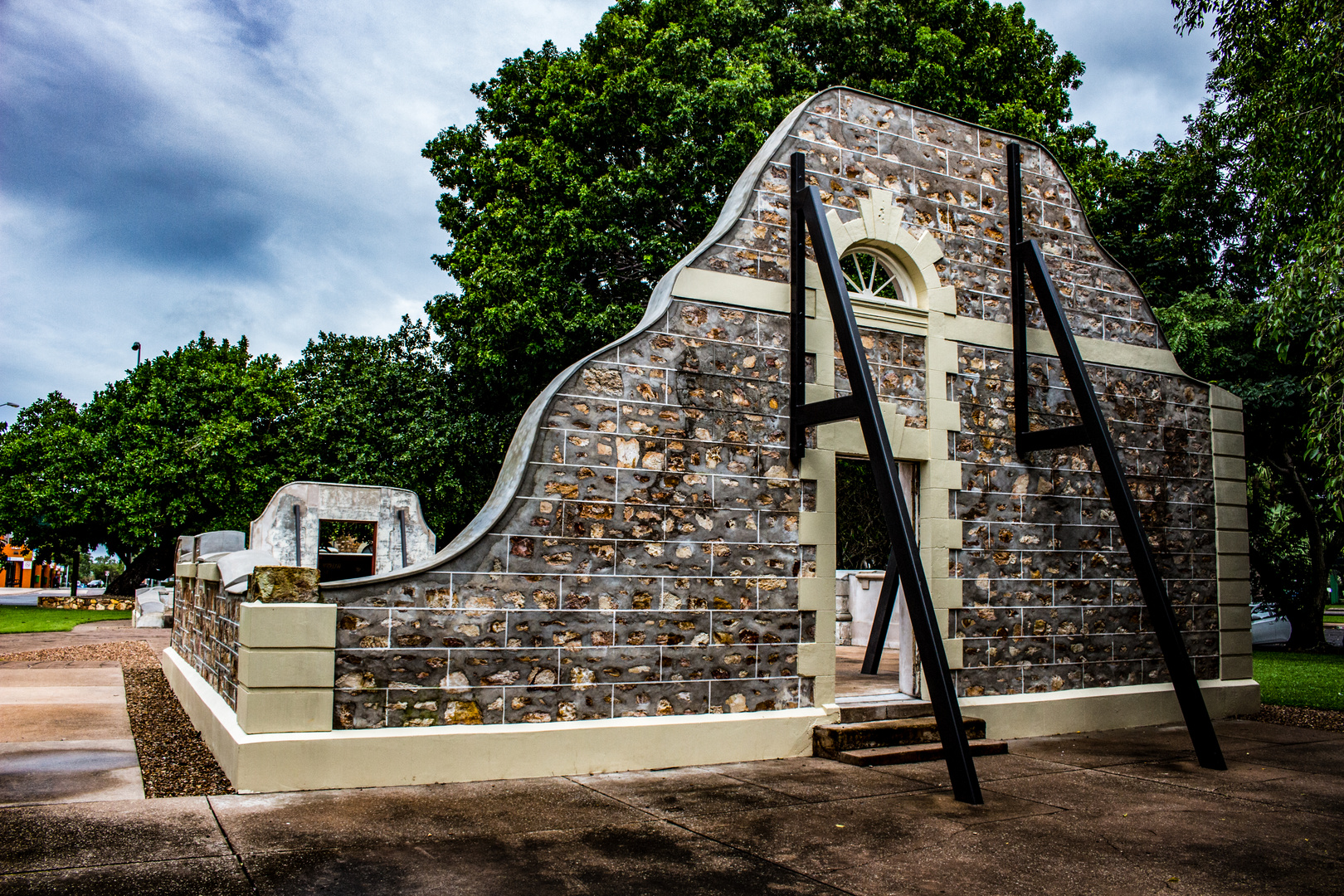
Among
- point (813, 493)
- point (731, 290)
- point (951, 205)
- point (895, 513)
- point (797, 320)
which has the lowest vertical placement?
point (895, 513)

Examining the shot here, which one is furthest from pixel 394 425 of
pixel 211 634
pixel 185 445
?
pixel 211 634

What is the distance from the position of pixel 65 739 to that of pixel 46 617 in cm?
1868

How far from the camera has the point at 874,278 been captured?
8.18m

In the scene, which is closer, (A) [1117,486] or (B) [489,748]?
(B) [489,748]

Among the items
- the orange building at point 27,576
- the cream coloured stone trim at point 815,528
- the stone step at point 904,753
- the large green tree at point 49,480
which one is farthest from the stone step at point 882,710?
the orange building at point 27,576

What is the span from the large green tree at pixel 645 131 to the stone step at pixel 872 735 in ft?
31.1

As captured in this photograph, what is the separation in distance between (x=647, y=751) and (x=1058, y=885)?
2.90 meters

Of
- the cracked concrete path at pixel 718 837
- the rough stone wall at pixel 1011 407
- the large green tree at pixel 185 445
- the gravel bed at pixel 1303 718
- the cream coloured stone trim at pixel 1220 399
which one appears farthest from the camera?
the large green tree at pixel 185 445

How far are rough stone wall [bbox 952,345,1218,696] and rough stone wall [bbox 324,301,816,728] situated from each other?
5.86ft

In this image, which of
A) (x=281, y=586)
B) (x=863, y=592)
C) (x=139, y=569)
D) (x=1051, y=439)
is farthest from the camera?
(x=139, y=569)

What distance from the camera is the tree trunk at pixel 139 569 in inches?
1160

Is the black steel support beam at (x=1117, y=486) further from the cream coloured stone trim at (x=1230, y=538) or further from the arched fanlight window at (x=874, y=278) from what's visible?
the cream coloured stone trim at (x=1230, y=538)

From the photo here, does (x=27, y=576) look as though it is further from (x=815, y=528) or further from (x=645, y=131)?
(x=815, y=528)

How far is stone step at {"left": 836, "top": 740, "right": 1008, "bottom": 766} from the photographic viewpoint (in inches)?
258
